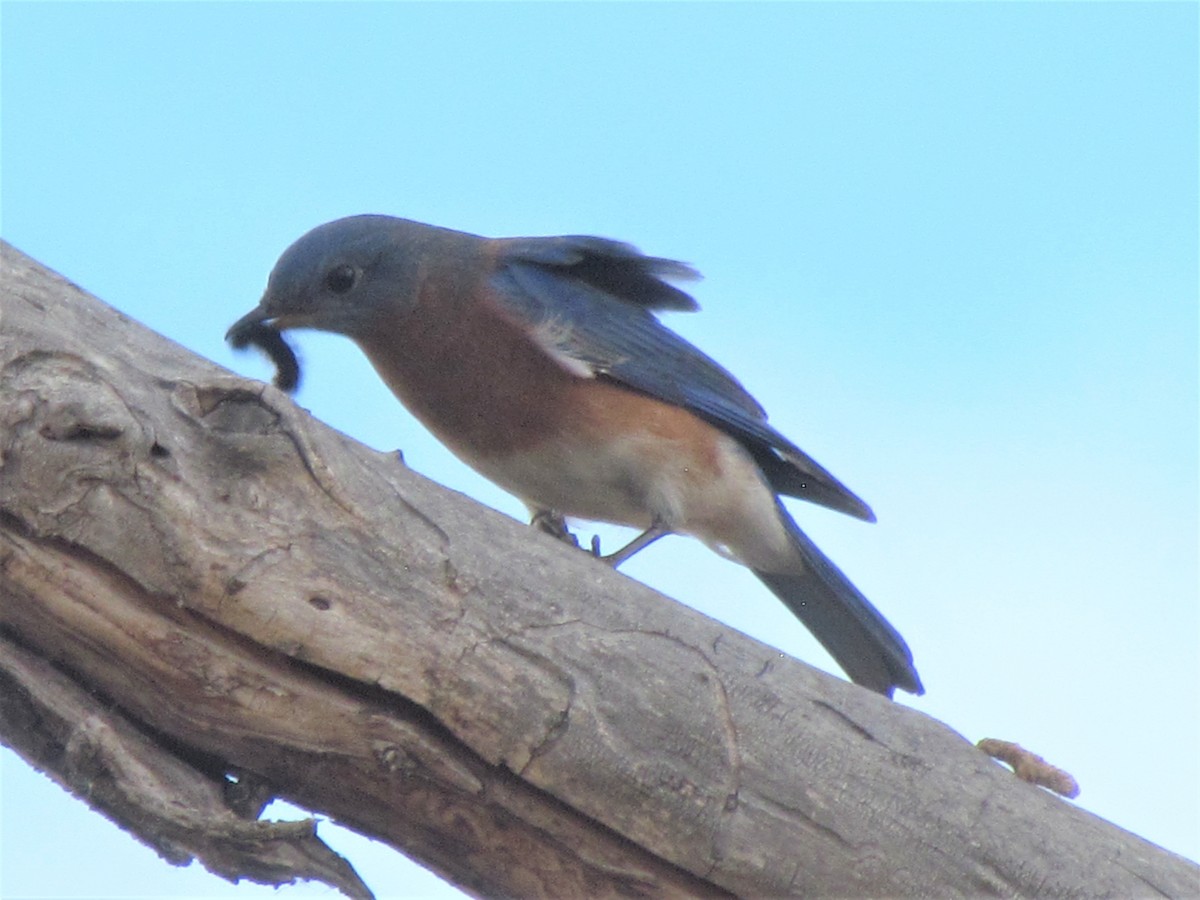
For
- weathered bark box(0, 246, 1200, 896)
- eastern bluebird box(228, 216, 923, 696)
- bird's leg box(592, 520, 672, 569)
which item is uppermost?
eastern bluebird box(228, 216, 923, 696)

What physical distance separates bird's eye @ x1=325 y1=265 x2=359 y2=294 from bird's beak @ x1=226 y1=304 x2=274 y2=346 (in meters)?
0.21

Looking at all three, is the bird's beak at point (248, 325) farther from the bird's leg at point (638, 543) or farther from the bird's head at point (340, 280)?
the bird's leg at point (638, 543)

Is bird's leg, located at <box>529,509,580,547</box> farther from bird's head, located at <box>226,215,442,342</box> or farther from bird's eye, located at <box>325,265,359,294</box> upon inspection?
bird's eye, located at <box>325,265,359,294</box>

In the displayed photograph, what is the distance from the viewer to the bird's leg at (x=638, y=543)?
407cm

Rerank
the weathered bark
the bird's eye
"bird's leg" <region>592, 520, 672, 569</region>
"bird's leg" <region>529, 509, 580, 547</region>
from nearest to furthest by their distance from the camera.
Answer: the weathered bark → "bird's leg" <region>592, 520, 672, 569</region> → the bird's eye → "bird's leg" <region>529, 509, 580, 547</region>

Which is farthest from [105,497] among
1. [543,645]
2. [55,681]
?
[543,645]

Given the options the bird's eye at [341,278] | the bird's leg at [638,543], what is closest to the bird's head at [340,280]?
the bird's eye at [341,278]

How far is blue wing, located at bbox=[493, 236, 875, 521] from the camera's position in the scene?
4207 millimetres

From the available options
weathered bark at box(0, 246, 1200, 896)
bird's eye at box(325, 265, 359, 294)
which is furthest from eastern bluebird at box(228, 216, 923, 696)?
weathered bark at box(0, 246, 1200, 896)

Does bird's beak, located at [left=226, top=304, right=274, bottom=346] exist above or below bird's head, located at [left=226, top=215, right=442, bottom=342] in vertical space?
below

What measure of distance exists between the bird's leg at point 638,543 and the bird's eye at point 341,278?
1106 mm

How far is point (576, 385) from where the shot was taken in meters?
4.11

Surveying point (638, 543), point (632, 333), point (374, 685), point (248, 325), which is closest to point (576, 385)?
point (632, 333)

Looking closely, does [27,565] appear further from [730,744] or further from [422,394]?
[422,394]
